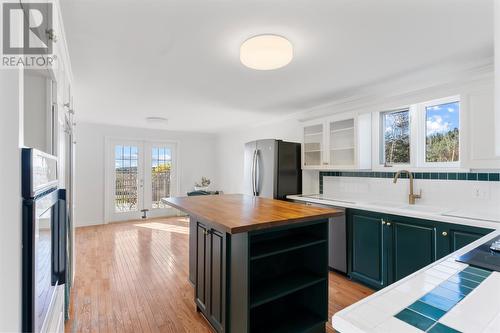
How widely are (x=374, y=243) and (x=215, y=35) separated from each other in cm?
253

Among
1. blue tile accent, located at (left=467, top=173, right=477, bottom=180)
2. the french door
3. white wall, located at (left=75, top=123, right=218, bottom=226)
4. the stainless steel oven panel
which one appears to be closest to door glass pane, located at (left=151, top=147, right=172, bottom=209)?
the french door

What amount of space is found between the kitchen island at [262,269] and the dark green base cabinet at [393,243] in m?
0.98

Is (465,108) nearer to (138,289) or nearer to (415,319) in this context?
(415,319)

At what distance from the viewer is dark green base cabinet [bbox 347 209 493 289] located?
7.06 ft

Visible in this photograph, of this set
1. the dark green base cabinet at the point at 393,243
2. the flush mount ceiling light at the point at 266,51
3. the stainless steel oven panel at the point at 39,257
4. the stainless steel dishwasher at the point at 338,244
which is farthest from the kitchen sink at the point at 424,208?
the stainless steel oven panel at the point at 39,257

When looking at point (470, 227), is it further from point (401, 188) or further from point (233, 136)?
point (233, 136)

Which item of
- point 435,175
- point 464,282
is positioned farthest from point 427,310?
point 435,175

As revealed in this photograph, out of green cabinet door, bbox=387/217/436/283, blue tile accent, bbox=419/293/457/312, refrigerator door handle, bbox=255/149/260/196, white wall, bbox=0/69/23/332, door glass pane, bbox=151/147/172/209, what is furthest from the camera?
door glass pane, bbox=151/147/172/209

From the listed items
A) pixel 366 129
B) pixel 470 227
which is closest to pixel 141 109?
pixel 366 129

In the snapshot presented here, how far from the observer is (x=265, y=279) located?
6.34ft

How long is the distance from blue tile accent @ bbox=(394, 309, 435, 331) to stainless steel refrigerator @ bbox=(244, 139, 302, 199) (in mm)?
3082

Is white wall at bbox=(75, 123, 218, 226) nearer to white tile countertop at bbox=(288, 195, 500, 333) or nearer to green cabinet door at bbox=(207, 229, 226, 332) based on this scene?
green cabinet door at bbox=(207, 229, 226, 332)

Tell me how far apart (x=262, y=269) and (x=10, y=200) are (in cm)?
163

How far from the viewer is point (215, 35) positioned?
1867 mm
